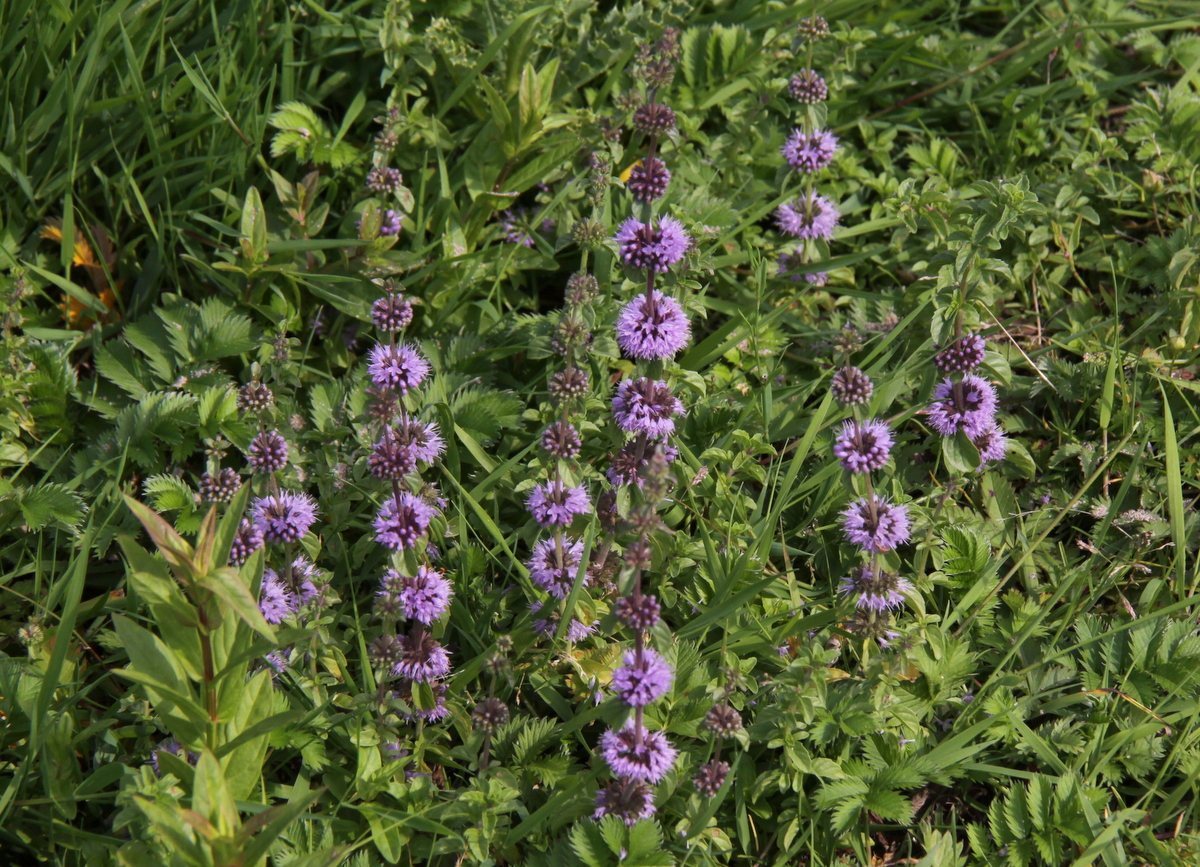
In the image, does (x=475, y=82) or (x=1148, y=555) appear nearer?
(x=1148, y=555)

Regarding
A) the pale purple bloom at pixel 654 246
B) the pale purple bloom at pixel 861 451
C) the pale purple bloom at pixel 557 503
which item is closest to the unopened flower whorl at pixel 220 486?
the pale purple bloom at pixel 557 503

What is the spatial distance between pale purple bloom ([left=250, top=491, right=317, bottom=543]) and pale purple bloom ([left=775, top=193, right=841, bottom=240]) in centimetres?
263

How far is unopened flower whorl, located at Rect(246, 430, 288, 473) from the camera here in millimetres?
3283

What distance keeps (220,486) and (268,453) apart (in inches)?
11.0

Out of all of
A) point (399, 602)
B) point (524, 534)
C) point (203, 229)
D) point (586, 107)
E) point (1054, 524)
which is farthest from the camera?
point (586, 107)

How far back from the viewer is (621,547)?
3.53m

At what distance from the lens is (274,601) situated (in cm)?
334

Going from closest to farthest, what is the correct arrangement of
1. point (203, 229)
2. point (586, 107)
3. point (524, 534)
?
point (524, 534), point (203, 229), point (586, 107)

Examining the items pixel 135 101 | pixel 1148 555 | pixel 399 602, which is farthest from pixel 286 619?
pixel 1148 555

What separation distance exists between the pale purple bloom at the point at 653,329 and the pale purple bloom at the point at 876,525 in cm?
86

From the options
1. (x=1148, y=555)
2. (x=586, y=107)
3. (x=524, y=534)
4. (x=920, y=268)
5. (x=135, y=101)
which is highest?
(x=135, y=101)

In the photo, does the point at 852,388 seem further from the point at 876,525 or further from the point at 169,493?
the point at 169,493

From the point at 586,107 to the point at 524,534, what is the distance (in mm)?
2549

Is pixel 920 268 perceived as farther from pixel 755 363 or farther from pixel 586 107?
pixel 586 107
